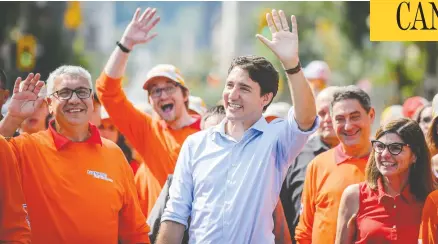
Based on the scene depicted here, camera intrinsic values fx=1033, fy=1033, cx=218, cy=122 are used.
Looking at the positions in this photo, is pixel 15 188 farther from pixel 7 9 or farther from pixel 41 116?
pixel 7 9

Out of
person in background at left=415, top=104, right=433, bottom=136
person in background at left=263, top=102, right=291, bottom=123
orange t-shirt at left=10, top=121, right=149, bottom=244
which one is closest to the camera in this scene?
orange t-shirt at left=10, top=121, right=149, bottom=244

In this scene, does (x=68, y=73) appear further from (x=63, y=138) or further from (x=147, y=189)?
(x=147, y=189)

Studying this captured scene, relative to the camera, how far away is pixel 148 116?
9.22m

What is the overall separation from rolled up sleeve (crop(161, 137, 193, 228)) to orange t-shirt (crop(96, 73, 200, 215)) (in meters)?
2.06

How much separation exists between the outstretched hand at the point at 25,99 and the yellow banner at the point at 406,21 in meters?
2.75

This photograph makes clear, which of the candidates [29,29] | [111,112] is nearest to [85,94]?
[111,112]

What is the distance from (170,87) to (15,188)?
131 inches

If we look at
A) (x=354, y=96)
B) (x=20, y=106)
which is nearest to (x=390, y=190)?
(x=354, y=96)

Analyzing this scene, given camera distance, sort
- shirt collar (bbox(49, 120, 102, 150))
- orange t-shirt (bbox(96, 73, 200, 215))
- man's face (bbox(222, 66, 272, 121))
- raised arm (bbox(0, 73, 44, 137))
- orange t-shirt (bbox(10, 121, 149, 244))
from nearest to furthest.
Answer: man's face (bbox(222, 66, 272, 121)) < orange t-shirt (bbox(10, 121, 149, 244)) < raised arm (bbox(0, 73, 44, 137)) < shirt collar (bbox(49, 120, 102, 150)) < orange t-shirt (bbox(96, 73, 200, 215))

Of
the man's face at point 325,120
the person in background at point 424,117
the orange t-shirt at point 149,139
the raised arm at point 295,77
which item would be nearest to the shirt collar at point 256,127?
the raised arm at point 295,77

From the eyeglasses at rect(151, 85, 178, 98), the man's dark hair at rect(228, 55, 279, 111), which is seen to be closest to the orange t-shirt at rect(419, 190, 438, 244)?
the man's dark hair at rect(228, 55, 279, 111)

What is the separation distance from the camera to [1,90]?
21.8 ft

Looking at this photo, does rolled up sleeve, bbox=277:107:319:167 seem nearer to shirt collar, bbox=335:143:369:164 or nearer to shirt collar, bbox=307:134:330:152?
shirt collar, bbox=335:143:369:164

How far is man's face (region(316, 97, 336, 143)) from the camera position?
9422 mm
